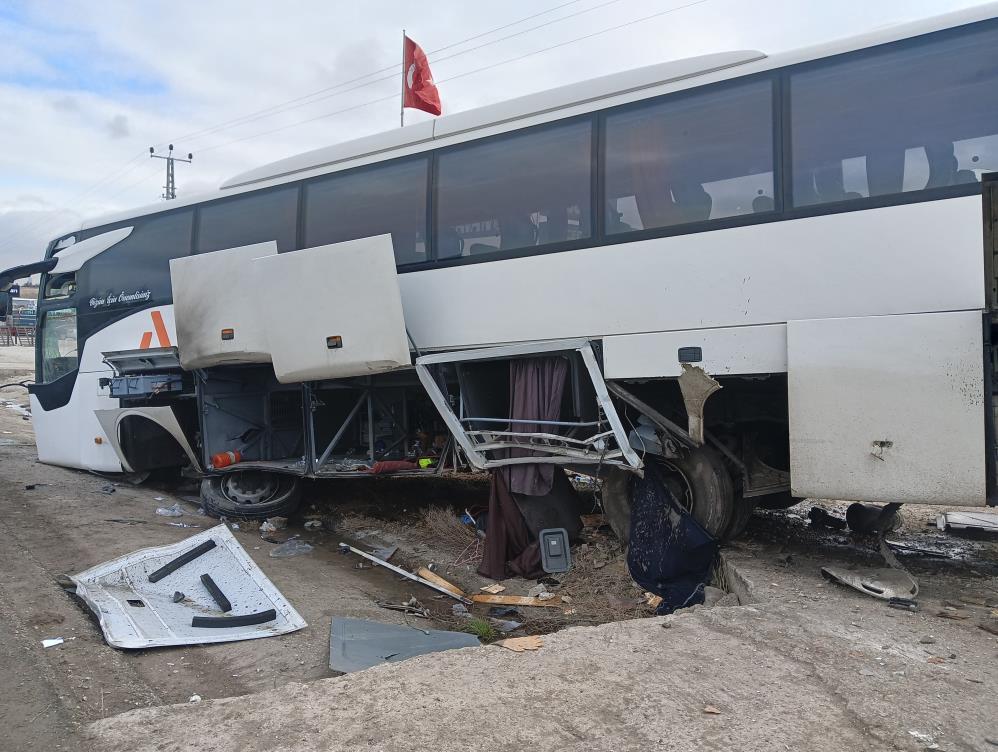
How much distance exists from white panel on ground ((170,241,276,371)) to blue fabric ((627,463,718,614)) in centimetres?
371

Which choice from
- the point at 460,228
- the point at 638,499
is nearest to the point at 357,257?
the point at 460,228

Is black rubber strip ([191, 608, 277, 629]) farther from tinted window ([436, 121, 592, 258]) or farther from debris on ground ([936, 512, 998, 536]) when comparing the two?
debris on ground ([936, 512, 998, 536])

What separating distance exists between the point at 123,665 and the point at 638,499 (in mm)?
3657

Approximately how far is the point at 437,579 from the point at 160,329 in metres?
4.28

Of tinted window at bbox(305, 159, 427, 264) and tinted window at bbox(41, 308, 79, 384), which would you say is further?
tinted window at bbox(41, 308, 79, 384)

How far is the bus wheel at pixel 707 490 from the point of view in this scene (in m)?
5.48

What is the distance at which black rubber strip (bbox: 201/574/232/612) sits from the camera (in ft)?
16.7

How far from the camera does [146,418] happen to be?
27.8 feet

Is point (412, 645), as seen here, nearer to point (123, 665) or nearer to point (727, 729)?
point (123, 665)

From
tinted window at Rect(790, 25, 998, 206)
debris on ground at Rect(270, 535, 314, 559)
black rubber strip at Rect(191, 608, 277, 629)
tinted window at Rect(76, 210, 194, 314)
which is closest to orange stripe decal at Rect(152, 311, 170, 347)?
tinted window at Rect(76, 210, 194, 314)

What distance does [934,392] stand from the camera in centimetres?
417

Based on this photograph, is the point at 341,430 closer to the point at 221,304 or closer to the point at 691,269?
the point at 221,304

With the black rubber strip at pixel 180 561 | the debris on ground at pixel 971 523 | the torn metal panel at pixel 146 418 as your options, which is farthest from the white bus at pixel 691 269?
the black rubber strip at pixel 180 561

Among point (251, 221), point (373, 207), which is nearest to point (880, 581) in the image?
point (373, 207)
